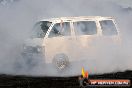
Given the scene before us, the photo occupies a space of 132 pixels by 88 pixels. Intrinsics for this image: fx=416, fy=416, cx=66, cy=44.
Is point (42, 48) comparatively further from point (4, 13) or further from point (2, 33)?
point (4, 13)

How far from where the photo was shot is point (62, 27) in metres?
15.1

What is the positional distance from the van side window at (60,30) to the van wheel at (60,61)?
30.6 inches

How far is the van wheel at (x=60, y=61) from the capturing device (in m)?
14.6

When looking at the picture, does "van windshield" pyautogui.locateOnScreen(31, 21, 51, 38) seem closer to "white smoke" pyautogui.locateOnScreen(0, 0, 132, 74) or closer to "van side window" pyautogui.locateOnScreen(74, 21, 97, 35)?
"van side window" pyautogui.locateOnScreen(74, 21, 97, 35)

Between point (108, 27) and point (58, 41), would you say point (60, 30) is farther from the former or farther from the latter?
point (108, 27)

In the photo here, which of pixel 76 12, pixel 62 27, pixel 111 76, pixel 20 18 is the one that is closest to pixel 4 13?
pixel 20 18

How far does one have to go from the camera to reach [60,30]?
1505 cm

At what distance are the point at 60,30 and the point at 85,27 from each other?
1006 mm

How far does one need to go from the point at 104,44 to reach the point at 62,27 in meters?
1.69

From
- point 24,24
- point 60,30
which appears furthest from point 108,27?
point 24,24

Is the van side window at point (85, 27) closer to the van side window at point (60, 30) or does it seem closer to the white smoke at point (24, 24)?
the van side window at point (60, 30)

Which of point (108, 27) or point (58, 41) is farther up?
point (108, 27)

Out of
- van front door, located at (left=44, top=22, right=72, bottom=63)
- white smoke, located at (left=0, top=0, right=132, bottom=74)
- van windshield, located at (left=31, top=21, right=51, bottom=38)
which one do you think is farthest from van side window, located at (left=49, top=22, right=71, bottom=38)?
white smoke, located at (left=0, top=0, right=132, bottom=74)

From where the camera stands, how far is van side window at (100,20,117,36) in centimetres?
1562
